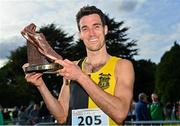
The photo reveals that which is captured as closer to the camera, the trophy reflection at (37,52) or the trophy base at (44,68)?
the trophy base at (44,68)

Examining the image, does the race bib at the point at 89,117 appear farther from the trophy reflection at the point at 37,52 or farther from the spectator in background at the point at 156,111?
the spectator in background at the point at 156,111

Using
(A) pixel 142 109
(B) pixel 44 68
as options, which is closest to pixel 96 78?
(B) pixel 44 68

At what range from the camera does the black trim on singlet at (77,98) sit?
347 cm

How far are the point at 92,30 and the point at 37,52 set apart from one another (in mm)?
410

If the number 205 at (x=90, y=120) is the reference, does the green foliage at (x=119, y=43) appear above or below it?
above

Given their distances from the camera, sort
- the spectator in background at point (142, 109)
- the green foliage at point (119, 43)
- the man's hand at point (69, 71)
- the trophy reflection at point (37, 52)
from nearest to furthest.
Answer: the man's hand at point (69, 71) → the trophy reflection at point (37, 52) → the spectator in background at point (142, 109) → the green foliage at point (119, 43)

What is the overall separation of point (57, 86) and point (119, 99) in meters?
65.2

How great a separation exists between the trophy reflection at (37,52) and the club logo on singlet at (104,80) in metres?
0.35

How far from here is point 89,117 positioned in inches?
136

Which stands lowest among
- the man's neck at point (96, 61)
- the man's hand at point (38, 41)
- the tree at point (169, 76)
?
the man's neck at point (96, 61)

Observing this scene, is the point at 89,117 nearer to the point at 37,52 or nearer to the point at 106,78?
the point at 106,78

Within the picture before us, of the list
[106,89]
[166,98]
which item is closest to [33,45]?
[106,89]

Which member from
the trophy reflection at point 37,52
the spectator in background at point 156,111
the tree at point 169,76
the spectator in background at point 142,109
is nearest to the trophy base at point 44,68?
the trophy reflection at point 37,52

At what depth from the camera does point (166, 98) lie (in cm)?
5378
